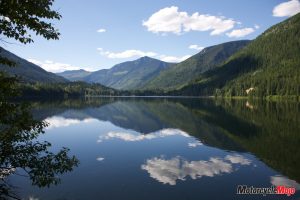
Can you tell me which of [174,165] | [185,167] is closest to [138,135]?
[174,165]

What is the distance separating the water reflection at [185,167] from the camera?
109 feet

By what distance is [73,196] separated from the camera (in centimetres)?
2655

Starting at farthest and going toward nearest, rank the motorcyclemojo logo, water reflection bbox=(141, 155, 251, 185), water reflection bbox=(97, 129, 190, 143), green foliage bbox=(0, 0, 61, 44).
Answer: water reflection bbox=(97, 129, 190, 143)
water reflection bbox=(141, 155, 251, 185)
the motorcyclemojo logo
green foliage bbox=(0, 0, 61, 44)

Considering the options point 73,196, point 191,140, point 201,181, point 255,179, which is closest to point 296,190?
point 255,179

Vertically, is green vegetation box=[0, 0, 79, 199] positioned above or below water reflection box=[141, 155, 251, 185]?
above

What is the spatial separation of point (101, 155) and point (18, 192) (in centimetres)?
1809

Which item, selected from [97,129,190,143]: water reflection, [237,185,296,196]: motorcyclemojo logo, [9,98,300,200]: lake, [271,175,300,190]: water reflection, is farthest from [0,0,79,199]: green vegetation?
[97,129,190,143]: water reflection

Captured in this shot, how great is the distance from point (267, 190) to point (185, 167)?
11.2m

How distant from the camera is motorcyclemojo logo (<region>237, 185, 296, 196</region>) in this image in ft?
91.3

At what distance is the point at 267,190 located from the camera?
94.3 feet

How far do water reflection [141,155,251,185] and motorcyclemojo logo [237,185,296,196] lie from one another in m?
5.16

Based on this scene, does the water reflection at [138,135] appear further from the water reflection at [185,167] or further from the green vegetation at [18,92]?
the green vegetation at [18,92]

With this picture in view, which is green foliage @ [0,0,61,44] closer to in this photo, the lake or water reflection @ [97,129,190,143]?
the lake

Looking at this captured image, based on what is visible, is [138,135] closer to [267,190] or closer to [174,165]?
[174,165]
